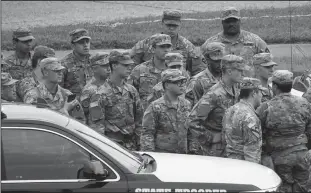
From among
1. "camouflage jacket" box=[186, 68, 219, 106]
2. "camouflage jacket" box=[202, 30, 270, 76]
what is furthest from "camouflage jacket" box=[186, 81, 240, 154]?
"camouflage jacket" box=[202, 30, 270, 76]

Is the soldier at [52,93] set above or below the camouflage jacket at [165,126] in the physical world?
above

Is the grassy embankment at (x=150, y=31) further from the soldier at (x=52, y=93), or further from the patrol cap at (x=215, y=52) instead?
the soldier at (x=52, y=93)

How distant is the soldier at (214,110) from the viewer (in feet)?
31.7

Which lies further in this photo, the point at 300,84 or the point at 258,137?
the point at 300,84

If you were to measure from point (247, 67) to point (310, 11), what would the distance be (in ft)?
10.4

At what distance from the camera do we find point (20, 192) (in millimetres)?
6883

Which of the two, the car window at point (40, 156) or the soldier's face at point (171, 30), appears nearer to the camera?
the car window at point (40, 156)

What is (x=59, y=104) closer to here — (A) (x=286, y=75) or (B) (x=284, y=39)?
(A) (x=286, y=75)

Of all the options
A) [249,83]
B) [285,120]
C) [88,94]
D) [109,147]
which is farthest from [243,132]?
[88,94]

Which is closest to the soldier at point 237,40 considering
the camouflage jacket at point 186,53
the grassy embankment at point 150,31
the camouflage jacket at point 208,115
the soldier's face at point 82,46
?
the camouflage jacket at point 186,53

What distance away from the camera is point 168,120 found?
385 inches

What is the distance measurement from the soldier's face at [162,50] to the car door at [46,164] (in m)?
4.47

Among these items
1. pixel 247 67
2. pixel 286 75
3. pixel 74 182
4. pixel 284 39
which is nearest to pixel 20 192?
pixel 74 182

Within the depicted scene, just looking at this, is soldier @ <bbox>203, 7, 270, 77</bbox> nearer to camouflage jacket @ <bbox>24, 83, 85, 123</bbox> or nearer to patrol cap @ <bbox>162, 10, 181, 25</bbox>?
patrol cap @ <bbox>162, 10, 181, 25</bbox>
